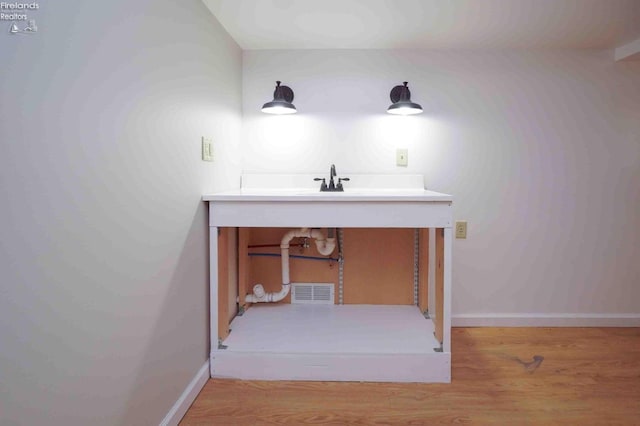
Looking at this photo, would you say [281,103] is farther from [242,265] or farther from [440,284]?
[440,284]

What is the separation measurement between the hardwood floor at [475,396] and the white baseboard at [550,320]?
1.10 feet

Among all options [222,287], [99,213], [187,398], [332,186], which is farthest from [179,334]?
[332,186]

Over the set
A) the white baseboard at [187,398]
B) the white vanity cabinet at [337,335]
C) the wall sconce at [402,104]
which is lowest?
the white baseboard at [187,398]

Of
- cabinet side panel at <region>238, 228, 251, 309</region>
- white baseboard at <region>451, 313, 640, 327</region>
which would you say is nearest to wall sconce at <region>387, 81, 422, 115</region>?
cabinet side panel at <region>238, 228, 251, 309</region>

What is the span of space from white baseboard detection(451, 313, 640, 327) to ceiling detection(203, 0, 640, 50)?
1621 mm

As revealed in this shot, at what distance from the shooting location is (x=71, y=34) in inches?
33.5

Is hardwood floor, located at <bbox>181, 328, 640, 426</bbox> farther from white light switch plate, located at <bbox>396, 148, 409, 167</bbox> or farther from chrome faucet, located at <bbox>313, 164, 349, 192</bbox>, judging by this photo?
white light switch plate, located at <bbox>396, 148, 409, 167</bbox>

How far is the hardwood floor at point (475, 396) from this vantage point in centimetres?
143

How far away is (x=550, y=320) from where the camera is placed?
2322mm

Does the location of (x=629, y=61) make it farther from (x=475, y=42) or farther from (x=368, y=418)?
(x=368, y=418)

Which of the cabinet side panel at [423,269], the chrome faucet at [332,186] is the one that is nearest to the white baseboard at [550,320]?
the cabinet side panel at [423,269]

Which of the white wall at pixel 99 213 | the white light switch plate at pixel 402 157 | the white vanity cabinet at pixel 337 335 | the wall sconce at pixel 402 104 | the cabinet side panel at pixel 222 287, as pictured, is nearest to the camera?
the white wall at pixel 99 213

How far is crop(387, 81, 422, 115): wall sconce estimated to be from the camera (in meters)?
2.09

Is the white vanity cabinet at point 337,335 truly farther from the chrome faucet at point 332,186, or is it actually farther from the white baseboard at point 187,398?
the chrome faucet at point 332,186
